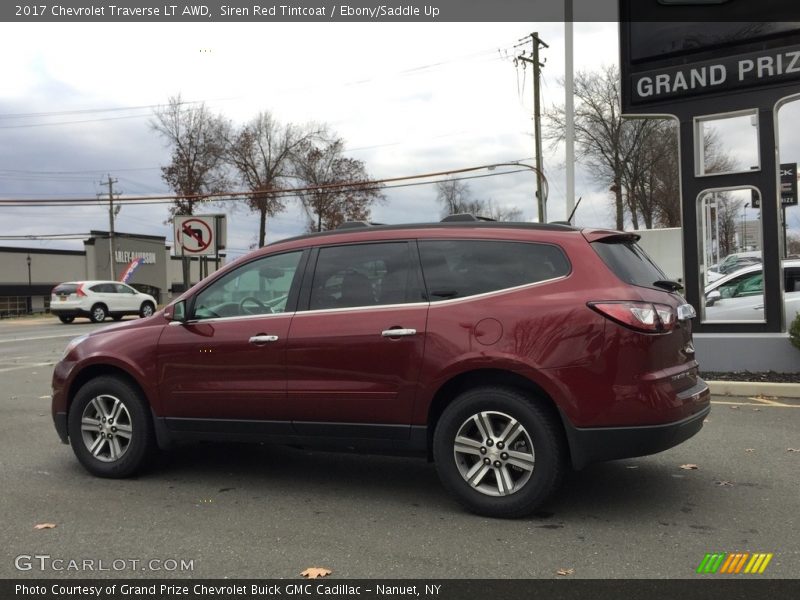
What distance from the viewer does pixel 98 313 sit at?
2906 centimetres

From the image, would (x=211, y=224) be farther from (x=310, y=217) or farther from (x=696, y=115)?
(x=310, y=217)

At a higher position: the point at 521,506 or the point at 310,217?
the point at 310,217

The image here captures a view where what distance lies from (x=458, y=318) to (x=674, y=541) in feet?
5.76

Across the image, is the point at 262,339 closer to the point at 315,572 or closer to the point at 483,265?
the point at 483,265

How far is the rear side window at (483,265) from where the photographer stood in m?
4.30

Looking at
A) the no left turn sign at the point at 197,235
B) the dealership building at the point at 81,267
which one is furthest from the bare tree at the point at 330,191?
the no left turn sign at the point at 197,235

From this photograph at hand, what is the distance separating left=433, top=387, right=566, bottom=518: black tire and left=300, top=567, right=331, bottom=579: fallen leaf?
1.07 metres

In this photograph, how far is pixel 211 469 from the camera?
5.52 meters

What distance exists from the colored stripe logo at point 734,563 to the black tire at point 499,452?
0.89 metres

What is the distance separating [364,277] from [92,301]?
2714 centimetres

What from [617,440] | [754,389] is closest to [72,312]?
[754,389]

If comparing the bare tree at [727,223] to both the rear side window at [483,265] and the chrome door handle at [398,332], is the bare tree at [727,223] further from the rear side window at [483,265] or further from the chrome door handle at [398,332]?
the chrome door handle at [398,332]

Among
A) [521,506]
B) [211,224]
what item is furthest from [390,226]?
[211,224]

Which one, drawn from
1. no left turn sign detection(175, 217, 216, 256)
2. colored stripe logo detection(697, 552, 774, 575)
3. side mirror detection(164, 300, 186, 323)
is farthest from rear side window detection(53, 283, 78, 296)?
colored stripe logo detection(697, 552, 774, 575)
